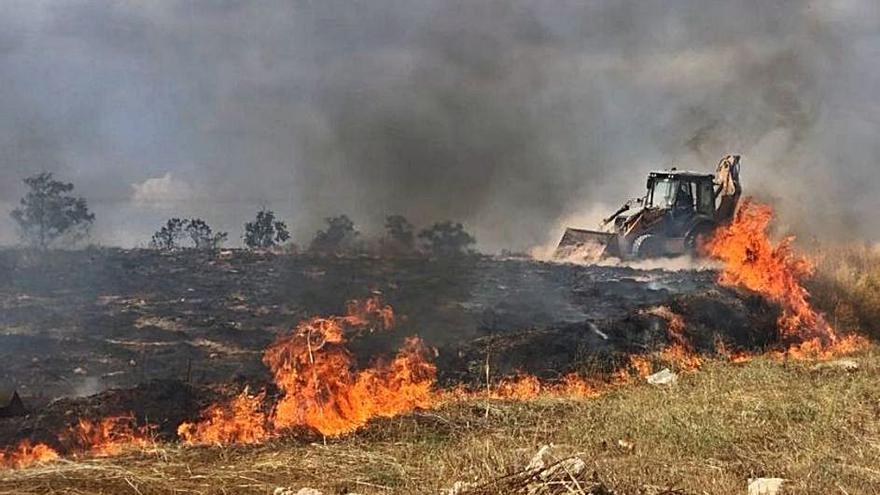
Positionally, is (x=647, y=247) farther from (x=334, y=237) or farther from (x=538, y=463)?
(x=538, y=463)

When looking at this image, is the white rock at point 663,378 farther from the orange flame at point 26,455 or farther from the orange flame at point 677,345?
the orange flame at point 26,455

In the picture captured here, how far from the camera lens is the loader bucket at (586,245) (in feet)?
70.4

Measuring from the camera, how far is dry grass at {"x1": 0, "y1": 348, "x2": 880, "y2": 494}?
→ 667 cm

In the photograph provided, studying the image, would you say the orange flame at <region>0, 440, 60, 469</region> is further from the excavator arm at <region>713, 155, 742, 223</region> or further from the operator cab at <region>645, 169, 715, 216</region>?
the excavator arm at <region>713, 155, 742, 223</region>

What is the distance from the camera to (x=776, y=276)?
18.0 meters

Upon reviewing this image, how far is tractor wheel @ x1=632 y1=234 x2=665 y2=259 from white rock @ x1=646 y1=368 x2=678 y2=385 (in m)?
8.49

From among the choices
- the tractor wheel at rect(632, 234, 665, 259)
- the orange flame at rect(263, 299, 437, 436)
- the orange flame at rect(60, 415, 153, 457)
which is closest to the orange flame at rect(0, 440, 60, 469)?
the orange flame at rect(60, 415, 153, 457)

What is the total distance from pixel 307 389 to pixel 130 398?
2232mm

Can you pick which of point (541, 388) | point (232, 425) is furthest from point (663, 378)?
point (232, 425)

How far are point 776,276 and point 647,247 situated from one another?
387 cm

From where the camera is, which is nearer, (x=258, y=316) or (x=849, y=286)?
(x=258, y=316)

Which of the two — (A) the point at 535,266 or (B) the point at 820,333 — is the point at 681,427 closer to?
(B) the point at 820,333

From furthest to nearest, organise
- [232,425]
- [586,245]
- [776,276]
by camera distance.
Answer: [586,245]
[776,276]
[232,425]

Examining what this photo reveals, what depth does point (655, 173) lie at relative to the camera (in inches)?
847
